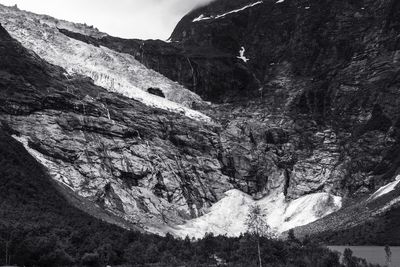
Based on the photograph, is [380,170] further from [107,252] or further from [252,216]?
[107,252]

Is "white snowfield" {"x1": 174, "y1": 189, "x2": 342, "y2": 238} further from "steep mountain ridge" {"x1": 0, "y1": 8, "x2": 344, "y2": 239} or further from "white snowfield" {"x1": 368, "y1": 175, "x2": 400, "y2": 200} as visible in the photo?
"white snowfield" {"x1": 368, "y1": 175, "x2": 400, "y2": 200}

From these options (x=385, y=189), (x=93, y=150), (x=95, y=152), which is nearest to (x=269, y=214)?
(x=385, y=189)

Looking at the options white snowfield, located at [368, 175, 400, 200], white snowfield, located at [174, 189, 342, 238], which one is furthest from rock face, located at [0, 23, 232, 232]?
white snowfield, located at [368, 175, 400, 200]

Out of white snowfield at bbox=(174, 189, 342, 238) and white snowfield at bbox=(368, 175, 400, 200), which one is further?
white snowfield at bbox=(174, 189, 342, 238)

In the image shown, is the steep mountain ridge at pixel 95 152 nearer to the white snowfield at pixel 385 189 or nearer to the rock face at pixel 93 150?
the rock face at pixel 93 150

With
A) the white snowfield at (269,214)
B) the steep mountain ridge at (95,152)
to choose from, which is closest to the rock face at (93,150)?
the steep mountain ridge at (95,152)

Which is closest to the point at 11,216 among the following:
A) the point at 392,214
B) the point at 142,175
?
the point at 142,175

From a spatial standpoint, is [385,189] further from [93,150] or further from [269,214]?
[93,150]
